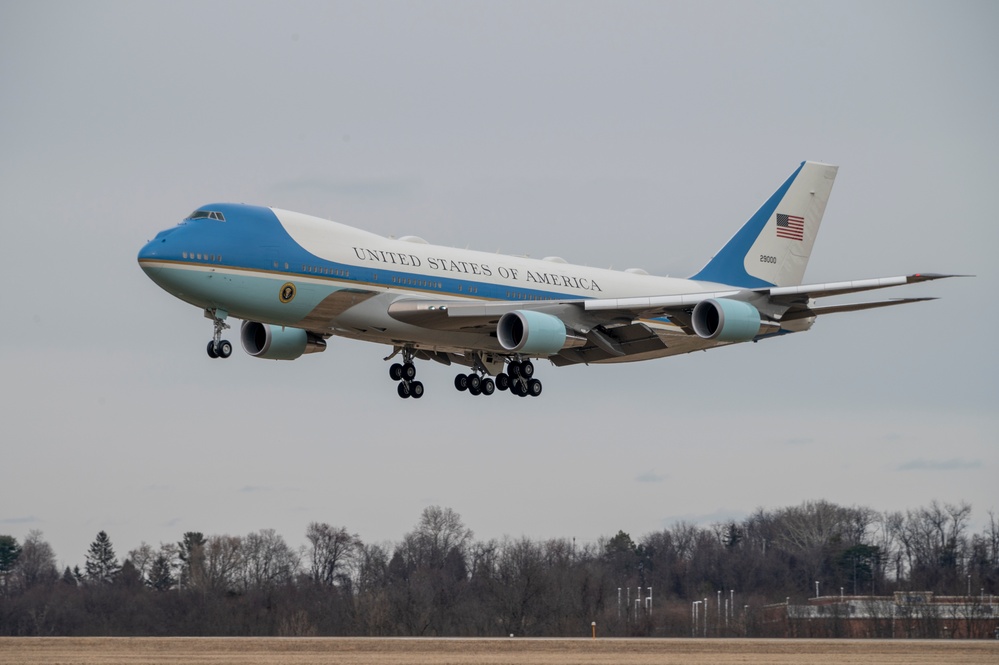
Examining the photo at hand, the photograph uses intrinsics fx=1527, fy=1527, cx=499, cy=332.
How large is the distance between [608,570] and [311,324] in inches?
1604

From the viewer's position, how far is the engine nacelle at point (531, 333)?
52219mm

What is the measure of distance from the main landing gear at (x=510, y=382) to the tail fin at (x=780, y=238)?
1110 centimetres

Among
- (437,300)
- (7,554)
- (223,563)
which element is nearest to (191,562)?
(223,563)

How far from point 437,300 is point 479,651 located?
598 inches

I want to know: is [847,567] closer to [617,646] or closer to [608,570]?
[608,570]

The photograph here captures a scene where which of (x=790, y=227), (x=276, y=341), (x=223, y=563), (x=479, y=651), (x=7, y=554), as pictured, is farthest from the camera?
(x=7, y=554)

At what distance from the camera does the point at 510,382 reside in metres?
56.7

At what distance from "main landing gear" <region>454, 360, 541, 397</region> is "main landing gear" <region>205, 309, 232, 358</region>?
11.1 meters

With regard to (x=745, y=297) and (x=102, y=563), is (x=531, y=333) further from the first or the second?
(x=102, y=563)

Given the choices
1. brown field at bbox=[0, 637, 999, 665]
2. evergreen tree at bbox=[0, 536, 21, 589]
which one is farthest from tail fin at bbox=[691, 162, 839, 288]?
evergreen tree at bbox=[0, 536, 21, 589]

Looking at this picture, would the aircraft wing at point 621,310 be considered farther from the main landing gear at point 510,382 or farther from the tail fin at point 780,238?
the tail fin at point 780,238

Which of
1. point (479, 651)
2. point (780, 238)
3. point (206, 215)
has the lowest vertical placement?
point (479, 651)

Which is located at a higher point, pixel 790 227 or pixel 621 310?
pixel 790 227

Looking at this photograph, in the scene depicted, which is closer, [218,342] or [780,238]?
[218,342]
